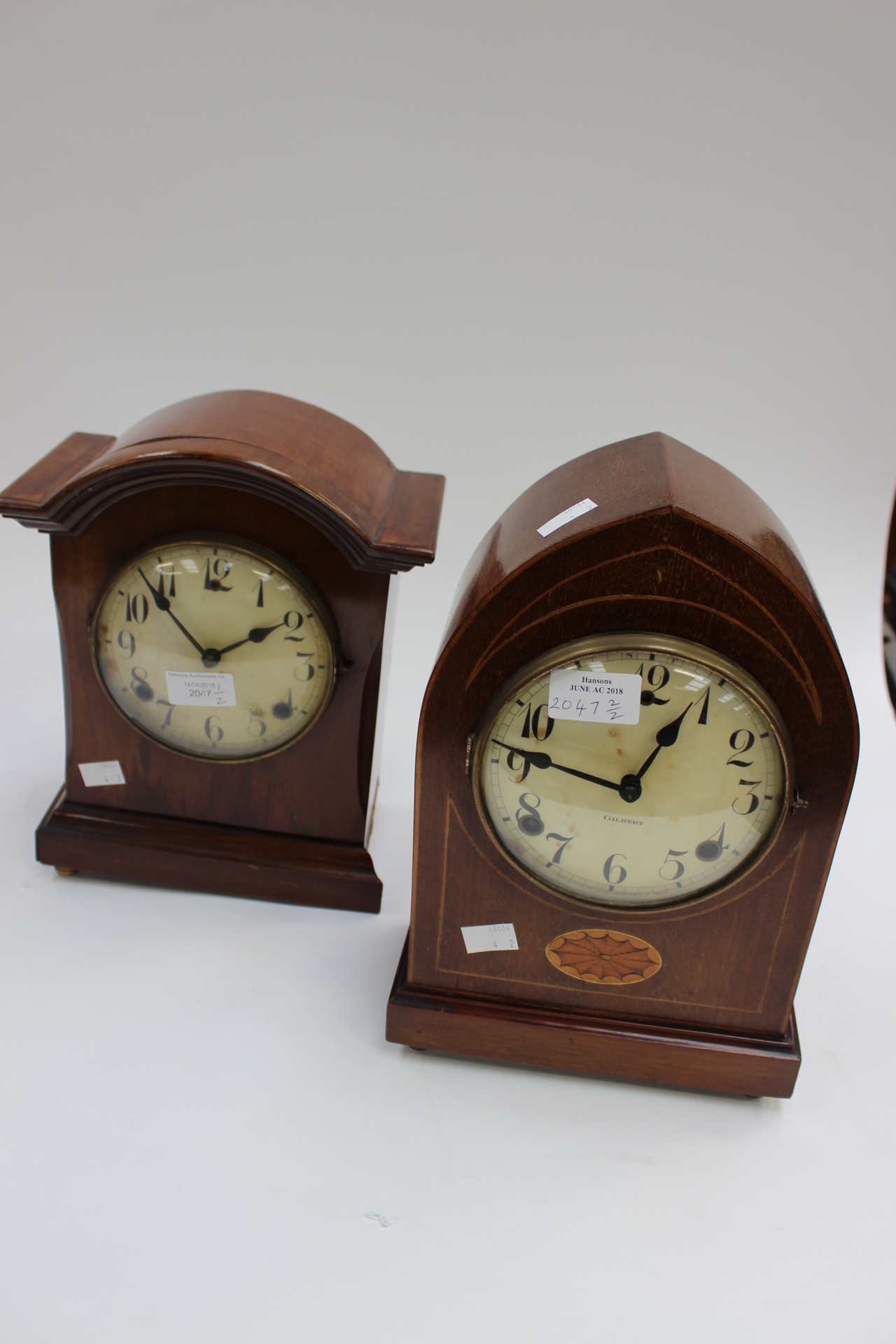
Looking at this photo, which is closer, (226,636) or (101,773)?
(226,636)

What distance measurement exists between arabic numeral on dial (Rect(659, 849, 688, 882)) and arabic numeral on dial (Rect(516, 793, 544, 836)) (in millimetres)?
193

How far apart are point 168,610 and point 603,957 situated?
974 millimetres

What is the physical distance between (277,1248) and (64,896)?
871 millimetres

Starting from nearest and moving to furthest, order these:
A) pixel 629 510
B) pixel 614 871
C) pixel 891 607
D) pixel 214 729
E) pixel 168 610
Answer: pixel 891 607, pixel 629 510, pixel 614 871, pixel 168 610, pixel 214 729

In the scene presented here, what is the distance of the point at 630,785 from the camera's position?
145cm

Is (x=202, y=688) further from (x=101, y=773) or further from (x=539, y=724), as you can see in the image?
(x=539, y=724)

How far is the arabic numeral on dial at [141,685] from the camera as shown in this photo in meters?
1.90

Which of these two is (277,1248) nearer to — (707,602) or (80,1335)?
(80,1335)

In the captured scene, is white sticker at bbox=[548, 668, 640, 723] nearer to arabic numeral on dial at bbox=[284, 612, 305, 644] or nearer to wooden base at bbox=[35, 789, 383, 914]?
arabic numeral on dial at bbox=[284, 612, 305, 644]

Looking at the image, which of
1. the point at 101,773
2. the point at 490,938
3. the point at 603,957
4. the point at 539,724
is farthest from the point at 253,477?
the point at 603,957

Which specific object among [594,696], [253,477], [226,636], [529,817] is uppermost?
[253,477]

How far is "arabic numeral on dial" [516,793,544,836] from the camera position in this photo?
4.97 feet

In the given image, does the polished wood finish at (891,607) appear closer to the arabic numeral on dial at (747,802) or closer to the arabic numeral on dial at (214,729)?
the arabic numeral on dial at (747,802)

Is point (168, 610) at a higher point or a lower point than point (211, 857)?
higher
